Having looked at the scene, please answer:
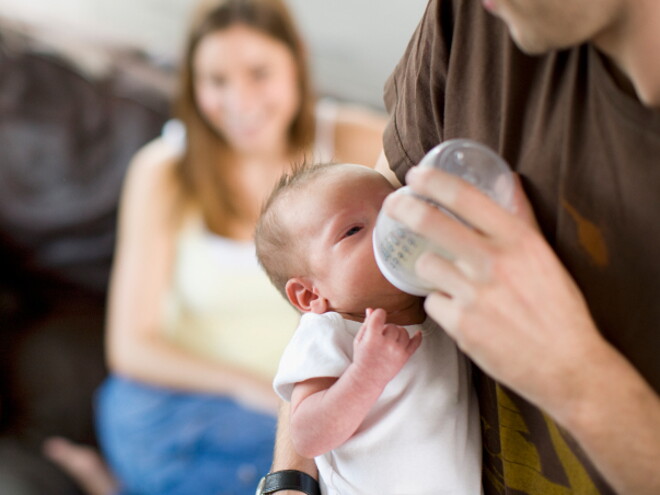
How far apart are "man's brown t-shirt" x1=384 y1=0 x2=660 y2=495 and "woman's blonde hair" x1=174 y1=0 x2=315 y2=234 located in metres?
1.41

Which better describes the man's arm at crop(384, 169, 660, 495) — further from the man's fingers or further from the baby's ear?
the baby's ear

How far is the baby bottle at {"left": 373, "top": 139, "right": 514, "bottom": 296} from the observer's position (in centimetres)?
75

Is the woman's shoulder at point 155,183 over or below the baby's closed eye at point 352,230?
below

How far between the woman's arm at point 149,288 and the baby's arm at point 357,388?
4.37 feet

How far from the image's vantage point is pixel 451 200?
2.26ft

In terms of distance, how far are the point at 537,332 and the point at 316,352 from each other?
31 cm

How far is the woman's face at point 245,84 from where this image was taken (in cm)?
223

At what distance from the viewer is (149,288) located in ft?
7.54

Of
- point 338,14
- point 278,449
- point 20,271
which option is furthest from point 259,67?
point 278,449

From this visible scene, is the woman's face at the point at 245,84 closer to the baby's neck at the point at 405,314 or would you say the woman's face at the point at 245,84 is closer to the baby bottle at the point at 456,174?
the baby's neck at the point at 405,314

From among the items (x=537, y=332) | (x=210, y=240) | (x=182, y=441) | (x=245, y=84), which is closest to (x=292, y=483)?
(x=537, y=332)

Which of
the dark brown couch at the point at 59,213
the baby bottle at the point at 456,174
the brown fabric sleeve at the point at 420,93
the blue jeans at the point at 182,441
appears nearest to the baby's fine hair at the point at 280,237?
the brown fabric sleeve at the point at 420,93

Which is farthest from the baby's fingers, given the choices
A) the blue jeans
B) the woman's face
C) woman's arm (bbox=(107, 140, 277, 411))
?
the woman's face

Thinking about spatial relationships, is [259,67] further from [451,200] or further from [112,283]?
[451,200]
